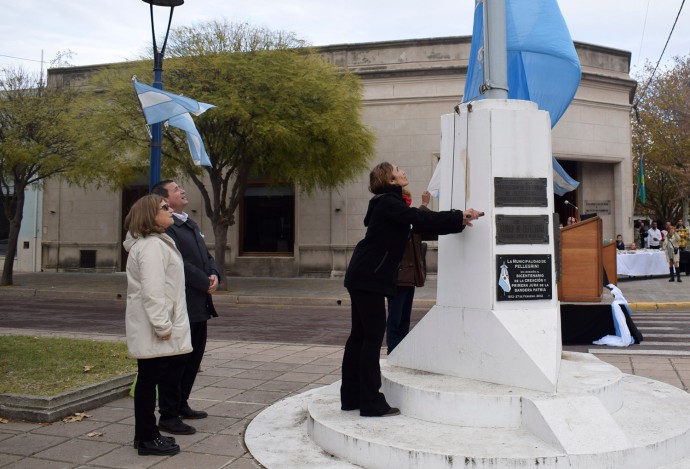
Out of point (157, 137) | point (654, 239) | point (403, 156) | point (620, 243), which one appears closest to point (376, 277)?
point (157, 137)

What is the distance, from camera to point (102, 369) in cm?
683

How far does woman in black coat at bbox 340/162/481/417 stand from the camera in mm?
4832

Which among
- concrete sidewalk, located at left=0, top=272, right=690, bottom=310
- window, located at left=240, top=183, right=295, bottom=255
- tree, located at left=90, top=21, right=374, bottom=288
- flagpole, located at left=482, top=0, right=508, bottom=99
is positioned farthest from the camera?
window, located at left=240, top=183, right=295, bottom=255

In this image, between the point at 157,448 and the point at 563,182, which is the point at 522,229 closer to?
the point at 157,448

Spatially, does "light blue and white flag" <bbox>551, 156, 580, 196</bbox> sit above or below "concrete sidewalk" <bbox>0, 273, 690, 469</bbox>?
above

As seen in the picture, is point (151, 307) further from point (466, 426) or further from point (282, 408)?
point (466, 426)

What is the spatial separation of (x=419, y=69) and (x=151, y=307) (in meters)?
20.7

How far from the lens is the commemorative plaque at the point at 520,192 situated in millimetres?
5281

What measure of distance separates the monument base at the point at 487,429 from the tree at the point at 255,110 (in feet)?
43.3

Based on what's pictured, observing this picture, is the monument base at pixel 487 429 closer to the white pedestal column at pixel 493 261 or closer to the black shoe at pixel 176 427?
the white pedestal column at pixel 493 261

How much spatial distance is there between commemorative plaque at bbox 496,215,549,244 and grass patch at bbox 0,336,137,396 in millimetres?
4047

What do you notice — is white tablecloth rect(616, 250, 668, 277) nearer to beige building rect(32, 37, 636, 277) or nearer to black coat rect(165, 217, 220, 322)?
beige building rect(32, 37, 636, 277)

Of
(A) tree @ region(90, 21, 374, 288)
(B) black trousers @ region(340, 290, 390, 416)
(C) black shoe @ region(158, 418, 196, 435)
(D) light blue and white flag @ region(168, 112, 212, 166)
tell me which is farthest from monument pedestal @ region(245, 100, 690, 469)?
(A) tree @ region(90, 21, 374, 288)

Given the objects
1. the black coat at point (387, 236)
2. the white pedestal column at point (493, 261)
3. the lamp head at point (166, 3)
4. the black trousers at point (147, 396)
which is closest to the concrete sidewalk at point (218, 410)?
the black trousers at point (147, 396)
